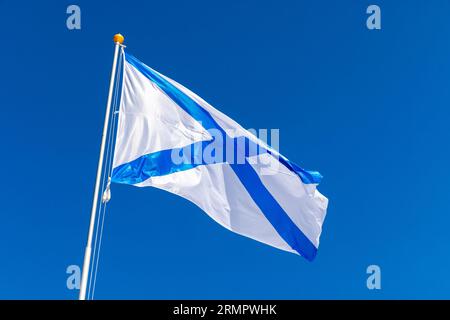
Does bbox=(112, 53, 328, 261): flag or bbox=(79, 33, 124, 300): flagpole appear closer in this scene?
bbox=(79, 33, 124, 300): flagpole

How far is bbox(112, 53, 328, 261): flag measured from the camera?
12164mm

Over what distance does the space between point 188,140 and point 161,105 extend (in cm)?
117

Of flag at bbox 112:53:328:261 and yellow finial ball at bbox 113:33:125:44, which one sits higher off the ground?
yellow finial ball at bbox 113:33:125:44

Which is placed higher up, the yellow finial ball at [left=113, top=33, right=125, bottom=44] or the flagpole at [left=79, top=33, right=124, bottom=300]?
the yellow finial ball at [left=113, top=33, right=125, bottom=44]

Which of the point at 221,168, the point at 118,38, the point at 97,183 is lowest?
the point at 97,183

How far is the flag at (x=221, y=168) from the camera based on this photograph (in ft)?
39.9

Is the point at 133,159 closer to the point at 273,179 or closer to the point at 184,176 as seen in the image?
the point at 184,176

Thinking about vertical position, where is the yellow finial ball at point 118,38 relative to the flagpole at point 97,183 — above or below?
above

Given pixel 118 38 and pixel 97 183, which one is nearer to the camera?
pixel 97 183

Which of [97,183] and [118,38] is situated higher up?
[118,38]

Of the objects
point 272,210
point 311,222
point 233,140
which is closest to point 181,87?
point 233,140

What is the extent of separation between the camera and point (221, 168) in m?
13.2

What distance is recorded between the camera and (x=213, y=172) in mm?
12992

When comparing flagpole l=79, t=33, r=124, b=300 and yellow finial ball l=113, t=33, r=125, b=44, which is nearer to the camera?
flagpole l=79, t=33, r=124, b=300
